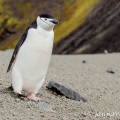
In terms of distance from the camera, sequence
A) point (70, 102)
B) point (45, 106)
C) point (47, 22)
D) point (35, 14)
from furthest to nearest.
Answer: point (35, 14), point (70, 102), point (47, 22), point (45, 106)

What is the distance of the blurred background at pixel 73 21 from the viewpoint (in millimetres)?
9508

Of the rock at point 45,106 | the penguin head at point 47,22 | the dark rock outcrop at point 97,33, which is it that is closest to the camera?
the rock at point 45,106

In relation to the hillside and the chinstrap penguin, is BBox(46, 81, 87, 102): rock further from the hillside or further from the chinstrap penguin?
the hillside

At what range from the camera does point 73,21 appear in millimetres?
9734

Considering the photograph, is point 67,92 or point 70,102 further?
point 67,92

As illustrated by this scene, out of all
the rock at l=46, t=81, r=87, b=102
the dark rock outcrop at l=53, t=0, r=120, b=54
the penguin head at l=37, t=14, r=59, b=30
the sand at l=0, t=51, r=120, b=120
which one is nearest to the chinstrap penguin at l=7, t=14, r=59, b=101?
the penguin head at l=37, t=14, r=59, b=30

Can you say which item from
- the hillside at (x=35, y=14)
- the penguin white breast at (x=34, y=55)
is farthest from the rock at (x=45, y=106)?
the hillside at (x=35, y=14)

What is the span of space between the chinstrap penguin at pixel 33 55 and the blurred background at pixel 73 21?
5944 mm

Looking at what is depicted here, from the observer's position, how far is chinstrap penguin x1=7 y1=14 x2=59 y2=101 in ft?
11.2

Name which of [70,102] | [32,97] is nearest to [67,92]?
[70,102]

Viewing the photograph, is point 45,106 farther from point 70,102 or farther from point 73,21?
point 73,21

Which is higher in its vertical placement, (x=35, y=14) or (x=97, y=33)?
(x=35, y=14)

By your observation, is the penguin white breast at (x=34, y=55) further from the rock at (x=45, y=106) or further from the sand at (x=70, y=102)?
the rock at (x=45, y=106)

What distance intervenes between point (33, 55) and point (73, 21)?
6.40 meters
